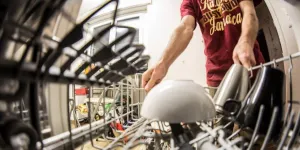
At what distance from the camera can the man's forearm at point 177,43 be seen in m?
0.70

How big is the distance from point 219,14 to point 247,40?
33 cm

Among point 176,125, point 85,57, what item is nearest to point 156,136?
point 176,125

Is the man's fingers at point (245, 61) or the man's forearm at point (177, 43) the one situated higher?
the man's forearm at point (177, 43)

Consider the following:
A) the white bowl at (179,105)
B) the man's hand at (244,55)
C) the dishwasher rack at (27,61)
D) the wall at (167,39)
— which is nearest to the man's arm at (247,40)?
the man's hand at (244,55)

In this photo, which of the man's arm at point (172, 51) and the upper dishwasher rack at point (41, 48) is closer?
the upper dishwasher rack at point (41, 48)

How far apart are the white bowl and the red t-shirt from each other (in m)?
0.55

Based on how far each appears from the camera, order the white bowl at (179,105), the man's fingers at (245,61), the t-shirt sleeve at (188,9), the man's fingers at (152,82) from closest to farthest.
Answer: the white bowl at (179,105) → the man's fingers at (245,61) → the man's fingers at (152,82) → the t-shirt sleeve at (188,9)

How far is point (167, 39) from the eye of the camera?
5.28 feet

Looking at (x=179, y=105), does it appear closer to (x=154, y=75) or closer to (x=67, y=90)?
(x=67, y=90)

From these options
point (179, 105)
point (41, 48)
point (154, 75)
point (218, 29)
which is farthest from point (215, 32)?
point (41, 48)

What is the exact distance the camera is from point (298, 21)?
0.50 metres

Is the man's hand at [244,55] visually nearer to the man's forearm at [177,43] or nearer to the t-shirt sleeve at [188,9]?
the man's forearm at [177,43]

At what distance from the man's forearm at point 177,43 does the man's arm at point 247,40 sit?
22 cm

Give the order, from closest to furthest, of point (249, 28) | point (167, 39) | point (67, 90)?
point (67, 90) → point (249, 28) → point (167, 39)
